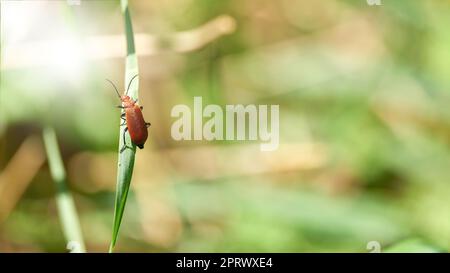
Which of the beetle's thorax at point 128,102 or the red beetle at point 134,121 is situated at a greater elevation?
the beetle's thorax at point 128,102

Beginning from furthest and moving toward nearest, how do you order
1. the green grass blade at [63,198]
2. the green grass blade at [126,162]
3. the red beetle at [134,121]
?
the green grass blade at [63,198] → the red beetle at [134,121] → the green grass blade at [126,162]

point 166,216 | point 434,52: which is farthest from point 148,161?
point 434,52

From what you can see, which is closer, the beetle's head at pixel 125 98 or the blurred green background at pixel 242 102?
the beetle's head at pixel 125 98

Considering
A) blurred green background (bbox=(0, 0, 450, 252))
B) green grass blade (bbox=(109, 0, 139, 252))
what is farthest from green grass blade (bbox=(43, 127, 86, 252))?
green grass blade (bbox=(109, 0, 139, 252))

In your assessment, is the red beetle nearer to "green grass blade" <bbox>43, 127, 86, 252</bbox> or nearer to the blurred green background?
the blurred green background

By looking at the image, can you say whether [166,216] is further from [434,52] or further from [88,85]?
[434,52]

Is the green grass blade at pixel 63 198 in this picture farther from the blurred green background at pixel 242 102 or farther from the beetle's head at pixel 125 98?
the beetle's head at pixel 125 98

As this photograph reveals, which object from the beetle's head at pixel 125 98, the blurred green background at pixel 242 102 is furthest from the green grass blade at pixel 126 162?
the blurred green background at pixel 242 102
